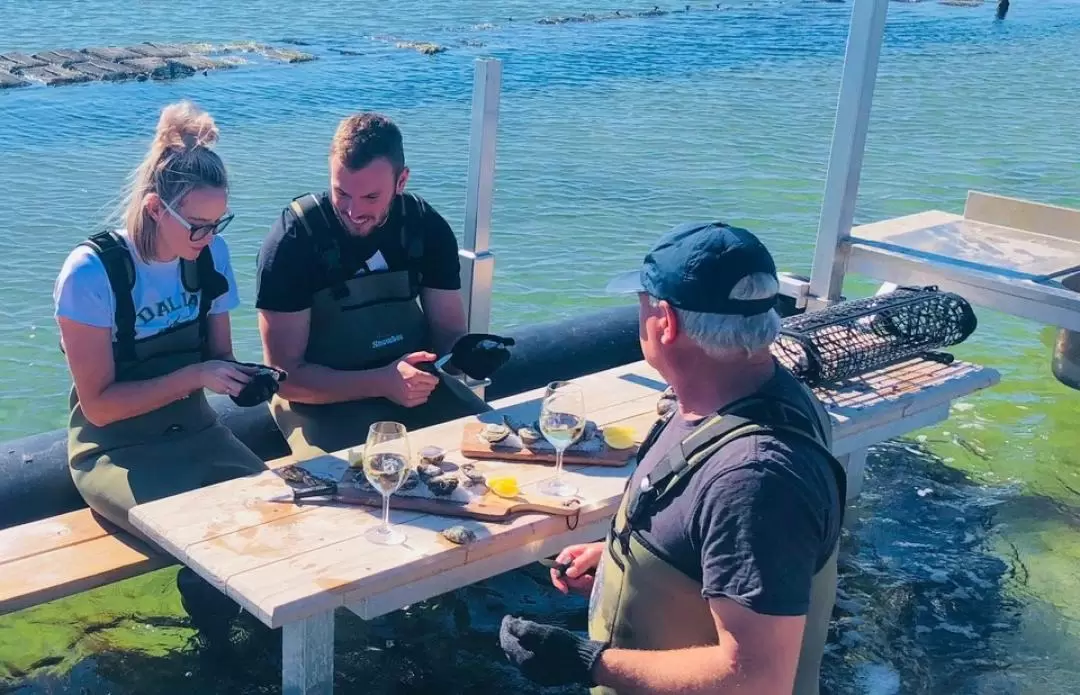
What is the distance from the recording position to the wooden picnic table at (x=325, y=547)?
3160mm

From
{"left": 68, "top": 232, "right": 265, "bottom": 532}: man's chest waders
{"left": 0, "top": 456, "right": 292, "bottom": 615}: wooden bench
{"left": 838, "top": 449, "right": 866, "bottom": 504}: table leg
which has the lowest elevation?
{"left": 838, "top": 449, "right": 866, "bottom": 504}: table leg

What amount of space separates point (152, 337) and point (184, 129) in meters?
0.70

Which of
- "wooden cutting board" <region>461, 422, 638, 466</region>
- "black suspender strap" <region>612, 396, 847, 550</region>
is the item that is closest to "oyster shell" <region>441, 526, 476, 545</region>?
"wooden cutting board" <region>461, 422, 638, 466</region>

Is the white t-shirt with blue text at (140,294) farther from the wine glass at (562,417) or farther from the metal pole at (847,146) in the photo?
the metal pole at (847,146)

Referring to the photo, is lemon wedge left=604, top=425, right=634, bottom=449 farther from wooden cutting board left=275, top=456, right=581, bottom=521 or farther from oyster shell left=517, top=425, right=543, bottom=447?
wooden cutting board left=275, top=456, right=581, bottom=521

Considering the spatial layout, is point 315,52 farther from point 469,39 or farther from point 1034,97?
point 1034,97

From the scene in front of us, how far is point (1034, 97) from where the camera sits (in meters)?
18.9

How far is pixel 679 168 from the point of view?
14086mm

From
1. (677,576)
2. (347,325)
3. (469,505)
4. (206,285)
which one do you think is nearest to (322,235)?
(347,325)

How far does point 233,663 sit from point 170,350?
1.23 metres

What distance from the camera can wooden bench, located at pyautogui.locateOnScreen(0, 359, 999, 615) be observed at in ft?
12.2

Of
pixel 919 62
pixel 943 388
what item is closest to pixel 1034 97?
pixel 919 62

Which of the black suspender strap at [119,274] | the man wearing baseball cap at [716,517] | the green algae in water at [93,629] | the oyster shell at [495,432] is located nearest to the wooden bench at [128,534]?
the oyster shell at [495,432]

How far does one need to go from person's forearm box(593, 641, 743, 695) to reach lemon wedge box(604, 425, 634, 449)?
1.51 metres
